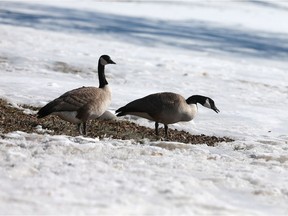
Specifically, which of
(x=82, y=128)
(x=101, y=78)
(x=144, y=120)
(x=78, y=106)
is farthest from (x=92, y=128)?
(x=144, y=120)

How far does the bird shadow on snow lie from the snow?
0.09m

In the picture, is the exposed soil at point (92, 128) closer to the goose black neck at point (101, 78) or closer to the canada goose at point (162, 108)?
the canada goose at point (162, 108)

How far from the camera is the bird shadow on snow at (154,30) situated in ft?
110

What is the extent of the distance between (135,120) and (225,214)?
662cm

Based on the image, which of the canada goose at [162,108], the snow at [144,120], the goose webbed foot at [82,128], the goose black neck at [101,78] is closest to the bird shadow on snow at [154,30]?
the snow at [144,120]

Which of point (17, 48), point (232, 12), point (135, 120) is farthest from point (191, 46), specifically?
point (232, 12)

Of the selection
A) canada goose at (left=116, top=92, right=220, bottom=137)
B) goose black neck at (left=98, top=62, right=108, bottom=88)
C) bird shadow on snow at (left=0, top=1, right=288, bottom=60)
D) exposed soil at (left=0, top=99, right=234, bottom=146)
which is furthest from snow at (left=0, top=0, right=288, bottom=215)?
goose black neck at (left=98, top=62, right=108, bottom=88)

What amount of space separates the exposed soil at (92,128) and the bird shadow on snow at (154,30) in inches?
802

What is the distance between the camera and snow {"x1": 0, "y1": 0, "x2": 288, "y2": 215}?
6.36 m

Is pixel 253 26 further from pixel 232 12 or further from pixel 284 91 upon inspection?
pixel 284 91

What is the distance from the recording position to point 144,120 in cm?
1271

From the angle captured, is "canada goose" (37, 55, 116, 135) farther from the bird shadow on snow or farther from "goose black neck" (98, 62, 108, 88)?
the bird shadow on snow

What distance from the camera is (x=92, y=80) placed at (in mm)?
19562

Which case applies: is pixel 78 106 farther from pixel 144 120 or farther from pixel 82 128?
pixel 144 120
